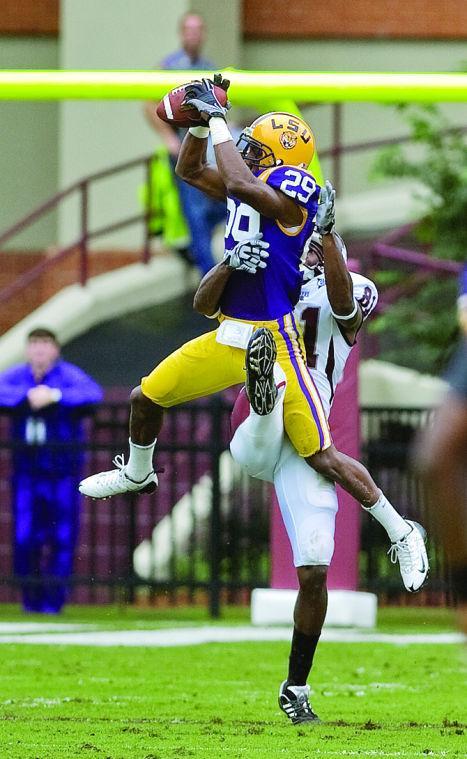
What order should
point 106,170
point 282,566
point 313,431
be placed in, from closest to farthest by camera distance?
point 313,431 → point 282,566 → point 106,170

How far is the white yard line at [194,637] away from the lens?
9938mm

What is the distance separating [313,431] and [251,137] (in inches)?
44.1

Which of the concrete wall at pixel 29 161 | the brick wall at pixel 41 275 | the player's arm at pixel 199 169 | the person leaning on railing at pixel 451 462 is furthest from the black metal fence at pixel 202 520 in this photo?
the person leaning on railing at pixel 451 462

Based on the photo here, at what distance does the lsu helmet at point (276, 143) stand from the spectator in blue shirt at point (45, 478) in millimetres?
5225

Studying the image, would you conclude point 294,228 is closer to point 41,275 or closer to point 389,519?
point 389,519

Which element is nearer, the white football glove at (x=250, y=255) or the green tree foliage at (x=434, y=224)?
the white football glove at (x=250, y=255)

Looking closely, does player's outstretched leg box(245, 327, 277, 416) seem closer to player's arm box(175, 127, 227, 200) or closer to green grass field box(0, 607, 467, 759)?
player's arm box(175, 127, 227, 200)

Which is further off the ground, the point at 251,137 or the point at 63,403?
the point at 251,137

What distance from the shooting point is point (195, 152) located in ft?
23.5

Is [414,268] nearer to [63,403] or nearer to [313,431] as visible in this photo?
[63,403]

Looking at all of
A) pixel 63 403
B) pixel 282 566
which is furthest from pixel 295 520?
pixel 63 403

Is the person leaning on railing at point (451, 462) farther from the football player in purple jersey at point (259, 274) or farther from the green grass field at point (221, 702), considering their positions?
the football player in purple jersey at point (259, 274)

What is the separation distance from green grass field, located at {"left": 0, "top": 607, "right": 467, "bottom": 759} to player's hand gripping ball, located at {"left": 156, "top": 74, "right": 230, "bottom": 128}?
7.39 feet

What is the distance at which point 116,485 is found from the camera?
732 centimetres
